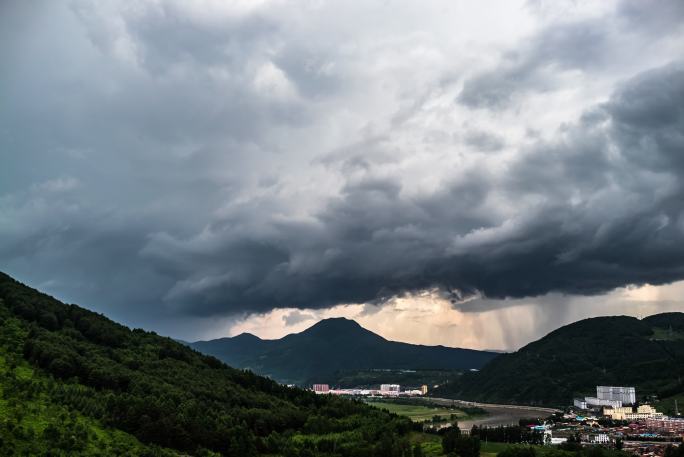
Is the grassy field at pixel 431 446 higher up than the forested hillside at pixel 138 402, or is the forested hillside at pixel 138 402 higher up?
the forested hillside at pixel 138 402

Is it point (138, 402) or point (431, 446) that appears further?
point (431, 446)

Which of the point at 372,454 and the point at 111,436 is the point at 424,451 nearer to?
the point at 372,454

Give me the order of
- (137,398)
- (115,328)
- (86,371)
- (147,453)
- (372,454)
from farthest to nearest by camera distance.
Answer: (115,328), (372,454), (86,371), (137,398), (147,453)

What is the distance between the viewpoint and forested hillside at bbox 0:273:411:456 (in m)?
92.9

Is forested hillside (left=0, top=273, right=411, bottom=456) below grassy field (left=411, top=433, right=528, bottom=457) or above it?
above

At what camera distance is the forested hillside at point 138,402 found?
92.9 meters

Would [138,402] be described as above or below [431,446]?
above

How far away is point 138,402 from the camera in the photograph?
11019 cm

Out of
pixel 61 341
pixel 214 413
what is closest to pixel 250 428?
pixel 214 413

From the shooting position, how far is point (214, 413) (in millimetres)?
128625

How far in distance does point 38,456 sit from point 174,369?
260ft

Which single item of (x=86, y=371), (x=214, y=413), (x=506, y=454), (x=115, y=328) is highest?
(x=115, y=328)

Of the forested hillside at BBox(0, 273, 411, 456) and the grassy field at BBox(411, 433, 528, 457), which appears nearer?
the forested hillside at BBox(0, 273, 411, 456)

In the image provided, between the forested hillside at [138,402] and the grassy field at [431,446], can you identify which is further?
the grassy field at [431,446]
